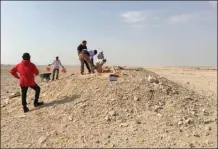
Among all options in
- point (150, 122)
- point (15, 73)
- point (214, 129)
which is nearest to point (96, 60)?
point (15, 73)

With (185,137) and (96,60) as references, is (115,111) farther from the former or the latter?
(96,60)

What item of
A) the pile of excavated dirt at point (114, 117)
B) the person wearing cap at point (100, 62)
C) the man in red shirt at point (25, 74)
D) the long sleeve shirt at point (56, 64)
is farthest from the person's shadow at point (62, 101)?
the long sleeve shirt at point (56, 64)

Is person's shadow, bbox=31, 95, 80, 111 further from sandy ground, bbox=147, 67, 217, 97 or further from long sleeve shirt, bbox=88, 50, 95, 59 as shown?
sandy ground, bbox=147, 67, 217, 97

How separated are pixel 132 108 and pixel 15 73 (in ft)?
11.0

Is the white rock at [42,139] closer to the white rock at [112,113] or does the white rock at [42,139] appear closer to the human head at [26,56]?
the white rock at [112,113]

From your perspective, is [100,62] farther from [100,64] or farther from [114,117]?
[114,117]

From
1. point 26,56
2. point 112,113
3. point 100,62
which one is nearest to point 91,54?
point 100,62

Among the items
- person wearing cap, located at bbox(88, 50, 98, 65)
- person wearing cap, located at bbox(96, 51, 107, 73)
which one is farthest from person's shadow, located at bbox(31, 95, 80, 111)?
person wearing cap, located at bbox(88, 50, 98, 65)

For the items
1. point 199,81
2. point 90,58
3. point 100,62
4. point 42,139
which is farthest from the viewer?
point 199,81

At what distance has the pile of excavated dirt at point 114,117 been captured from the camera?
29.3ft

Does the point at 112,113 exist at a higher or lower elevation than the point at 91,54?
lower

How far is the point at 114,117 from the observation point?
9.74m

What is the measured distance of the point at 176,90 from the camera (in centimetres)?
1166

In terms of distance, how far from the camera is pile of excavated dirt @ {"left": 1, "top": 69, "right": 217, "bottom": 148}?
8.95 meters
